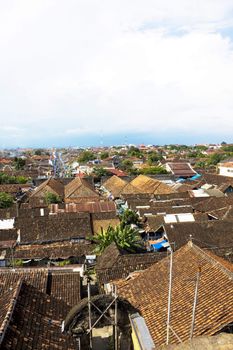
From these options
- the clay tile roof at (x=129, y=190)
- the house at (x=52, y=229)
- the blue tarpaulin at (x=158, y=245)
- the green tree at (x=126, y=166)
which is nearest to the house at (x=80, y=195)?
the clay tile roof at (x=129, y=190)

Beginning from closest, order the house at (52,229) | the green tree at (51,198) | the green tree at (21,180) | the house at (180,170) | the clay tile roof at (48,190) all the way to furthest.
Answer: the house at (52,229), the green tree at (51,198), the clay tile roof at (48,190), the green tree at (21,180), the house at (180,170)

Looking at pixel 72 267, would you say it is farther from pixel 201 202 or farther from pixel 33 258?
pixel 201 202

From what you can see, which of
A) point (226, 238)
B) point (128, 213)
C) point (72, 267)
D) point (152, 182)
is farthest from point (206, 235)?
point (152, 182)

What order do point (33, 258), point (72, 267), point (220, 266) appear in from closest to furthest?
point (220, 266) < point (72, 267) < point (33, 258)

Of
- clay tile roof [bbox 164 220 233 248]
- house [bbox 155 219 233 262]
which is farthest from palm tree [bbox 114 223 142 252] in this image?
clay tile roof [bbox 164 220 233 248]

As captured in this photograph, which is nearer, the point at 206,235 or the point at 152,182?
the point at 206,235

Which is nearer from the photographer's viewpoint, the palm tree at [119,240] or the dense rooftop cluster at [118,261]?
the dense rooftop cluster at [118,261]

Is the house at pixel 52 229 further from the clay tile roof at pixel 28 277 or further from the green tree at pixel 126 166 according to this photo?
the green tree at pixel 126 166

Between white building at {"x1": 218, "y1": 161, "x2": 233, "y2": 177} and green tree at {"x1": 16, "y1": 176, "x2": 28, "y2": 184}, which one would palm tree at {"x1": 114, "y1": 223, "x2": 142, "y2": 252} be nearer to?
green tree at {"x1": 16, "y1": 176, "x2": 28, "y2": 184}
